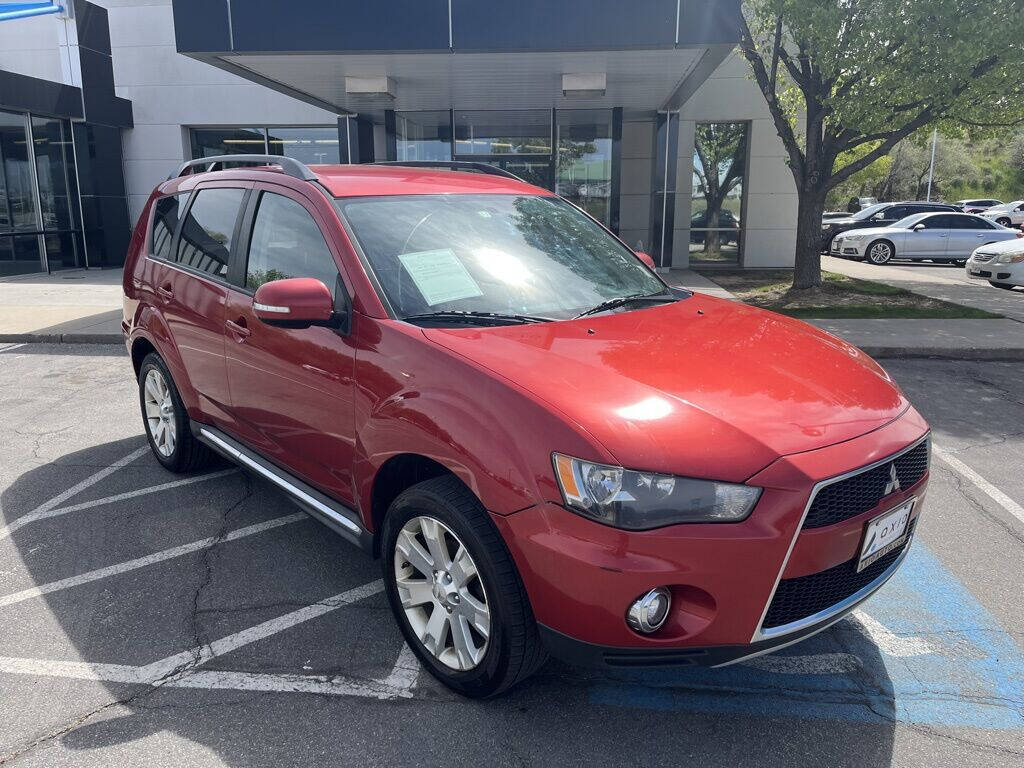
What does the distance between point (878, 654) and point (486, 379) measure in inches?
80.5

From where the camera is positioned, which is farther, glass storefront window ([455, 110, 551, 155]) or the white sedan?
glass storefront window ([455, 110, 551, 155])

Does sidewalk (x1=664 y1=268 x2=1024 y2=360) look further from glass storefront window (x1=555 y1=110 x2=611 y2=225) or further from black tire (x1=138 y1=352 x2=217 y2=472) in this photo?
black tire (x1=138 y1=352 x2=217 y2=472)

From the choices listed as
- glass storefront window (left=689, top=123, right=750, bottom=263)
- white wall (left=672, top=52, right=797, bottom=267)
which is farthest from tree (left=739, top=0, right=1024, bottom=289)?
glass storefront window (left=689, top=123, right=750, bottom=263)

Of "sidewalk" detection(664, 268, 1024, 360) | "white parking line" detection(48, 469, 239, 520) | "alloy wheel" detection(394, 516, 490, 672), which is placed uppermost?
"alloy wheel" detection(394, 516, 490, 672)

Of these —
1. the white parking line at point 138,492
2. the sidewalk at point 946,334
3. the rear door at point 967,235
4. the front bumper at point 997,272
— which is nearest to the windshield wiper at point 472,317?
the white parking line at point 138,492

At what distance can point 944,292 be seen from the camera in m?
14.8

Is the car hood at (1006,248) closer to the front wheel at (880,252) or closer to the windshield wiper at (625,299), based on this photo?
the front wheel at (880,252)

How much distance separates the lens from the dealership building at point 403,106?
36.7 feet

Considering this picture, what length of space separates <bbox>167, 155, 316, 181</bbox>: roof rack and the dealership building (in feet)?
22.4

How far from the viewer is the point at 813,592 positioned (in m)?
2.56

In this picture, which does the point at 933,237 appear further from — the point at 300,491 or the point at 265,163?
the point at 300,491

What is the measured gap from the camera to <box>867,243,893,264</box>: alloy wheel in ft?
73.2

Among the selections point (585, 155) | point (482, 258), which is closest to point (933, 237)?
point (585, 155)

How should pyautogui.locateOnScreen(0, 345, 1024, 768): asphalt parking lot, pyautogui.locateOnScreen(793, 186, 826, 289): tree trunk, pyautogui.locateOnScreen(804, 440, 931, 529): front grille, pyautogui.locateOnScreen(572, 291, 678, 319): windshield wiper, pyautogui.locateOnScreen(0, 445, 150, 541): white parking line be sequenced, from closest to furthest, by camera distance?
pyautogui.locateOnScreen(804, 440, 931, 529): front grille < pyautogui.locateOnScreen(0, 345, 1024, 768): asphalt parking lot < pyautogui.locateOnScreen(572, 291, 678, 319): windshield wiper < pyautogui.locateOnScreen(0, 445, 150, 541): white parking line < pyautogui.locateOnScreen(793, 186, 826, 289): tree trunk
